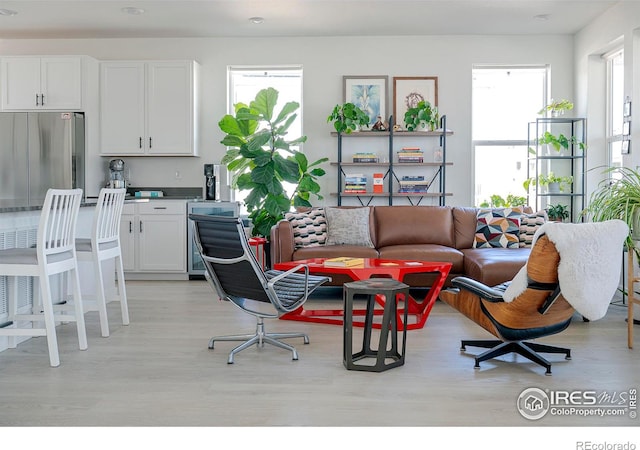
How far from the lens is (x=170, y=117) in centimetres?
714

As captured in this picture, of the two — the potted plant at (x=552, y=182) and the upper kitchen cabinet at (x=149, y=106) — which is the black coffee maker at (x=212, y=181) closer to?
the upper kitchen cabinet at (x=149, y=106)

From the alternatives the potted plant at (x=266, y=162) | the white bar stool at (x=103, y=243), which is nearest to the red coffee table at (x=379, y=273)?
the white bar stool at (x=103, y=243)

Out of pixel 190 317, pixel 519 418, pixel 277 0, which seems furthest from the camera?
pixel 277 0

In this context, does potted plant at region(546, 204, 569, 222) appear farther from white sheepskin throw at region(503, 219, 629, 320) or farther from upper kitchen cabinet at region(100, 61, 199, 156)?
upper kitchen cabinet at region(100, 61, 199, 156)

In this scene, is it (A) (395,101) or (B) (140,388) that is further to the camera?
(A) (395,101)

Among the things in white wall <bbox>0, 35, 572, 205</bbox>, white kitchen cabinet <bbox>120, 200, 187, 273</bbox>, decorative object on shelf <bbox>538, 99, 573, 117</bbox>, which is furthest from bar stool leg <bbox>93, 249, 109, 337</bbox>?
decorative object on shelf <bbox>538, 99, 573, 117</bbox>

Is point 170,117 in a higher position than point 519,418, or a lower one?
higher

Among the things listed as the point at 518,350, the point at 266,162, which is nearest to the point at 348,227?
the point at 266,162

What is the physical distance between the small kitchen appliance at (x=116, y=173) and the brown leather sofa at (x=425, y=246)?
2.31 metres

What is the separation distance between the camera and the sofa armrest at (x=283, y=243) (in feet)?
18.9

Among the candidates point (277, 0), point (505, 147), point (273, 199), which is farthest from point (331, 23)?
point (505, 147)

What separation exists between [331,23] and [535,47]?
2.36 meters

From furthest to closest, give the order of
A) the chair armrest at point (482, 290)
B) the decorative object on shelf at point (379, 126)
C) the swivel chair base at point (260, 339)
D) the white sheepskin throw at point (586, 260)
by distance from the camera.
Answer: the decorative object on shelf at point (379, 126) < the swivel chair base at point (260, 339) < the chair armrest at point (482, 290) < the white sheepskin throw at point (586, 260)

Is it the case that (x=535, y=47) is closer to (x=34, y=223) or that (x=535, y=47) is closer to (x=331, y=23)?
(x=331, y=23)
